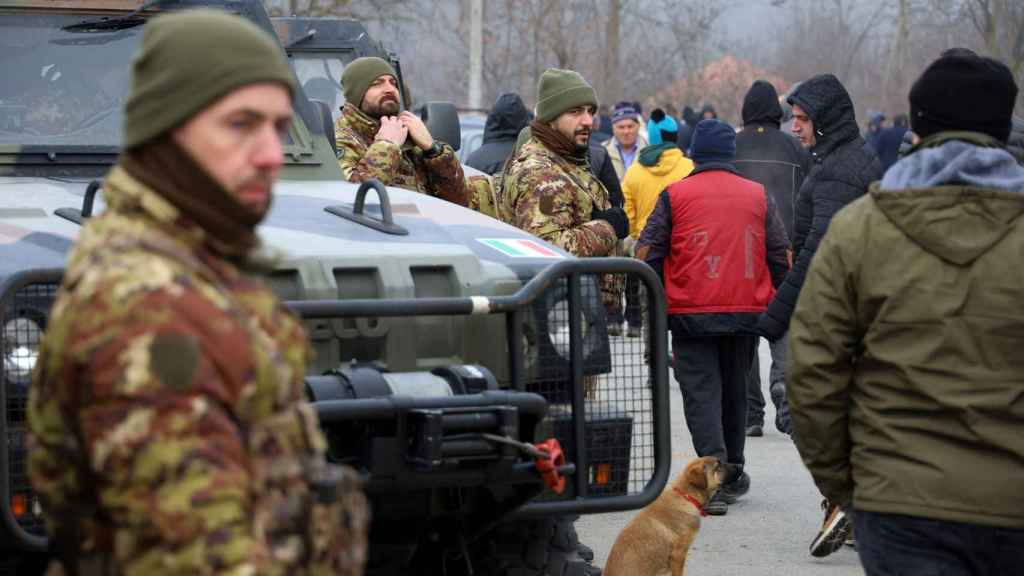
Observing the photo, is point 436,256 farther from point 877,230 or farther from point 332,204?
point 877,230

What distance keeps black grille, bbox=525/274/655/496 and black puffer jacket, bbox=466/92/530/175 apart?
17.3ft

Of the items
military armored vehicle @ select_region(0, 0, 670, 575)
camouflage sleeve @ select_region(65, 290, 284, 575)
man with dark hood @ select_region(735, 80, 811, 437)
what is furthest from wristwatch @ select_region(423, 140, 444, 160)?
camouflage sleeve @ select_region(65, 290, 284, 575)

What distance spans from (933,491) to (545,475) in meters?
1.10

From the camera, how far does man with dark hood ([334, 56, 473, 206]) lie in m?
6.44

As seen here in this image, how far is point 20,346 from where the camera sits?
422cm

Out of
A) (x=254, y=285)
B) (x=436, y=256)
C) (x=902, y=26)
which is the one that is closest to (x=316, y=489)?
(x=254, y=285)

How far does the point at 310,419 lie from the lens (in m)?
2.50

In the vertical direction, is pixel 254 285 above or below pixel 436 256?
above

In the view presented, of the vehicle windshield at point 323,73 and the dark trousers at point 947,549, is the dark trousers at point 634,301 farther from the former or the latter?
the vehicle windshield at point 323,73

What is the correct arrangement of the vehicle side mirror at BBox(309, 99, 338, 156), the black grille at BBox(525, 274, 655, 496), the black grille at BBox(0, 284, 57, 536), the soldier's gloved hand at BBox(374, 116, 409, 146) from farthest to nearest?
1. the soldier's gloved hand at BBox(374, 116, 409, 146)
2. the vehicle side mirror at BBox(309, 99, 338, 156)
3. the black grille at BBox(525, 274, 655, 496)
4. the black grille at BBox(0, 284, 57, 536)

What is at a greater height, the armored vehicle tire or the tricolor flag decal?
the tricolor flag decal

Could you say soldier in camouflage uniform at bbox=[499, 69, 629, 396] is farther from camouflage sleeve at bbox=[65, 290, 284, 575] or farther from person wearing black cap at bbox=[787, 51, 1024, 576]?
camouflage sleeve at bbox=[65, 290, 284, 575]

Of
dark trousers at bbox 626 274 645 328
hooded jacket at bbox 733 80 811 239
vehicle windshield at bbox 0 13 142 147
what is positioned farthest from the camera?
hooded jacket at bbox 733 80 811 239

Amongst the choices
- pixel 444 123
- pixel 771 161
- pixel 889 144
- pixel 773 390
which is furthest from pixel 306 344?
pixel 889 144
